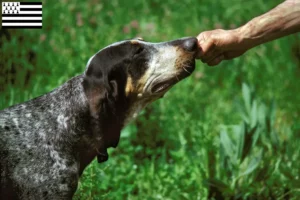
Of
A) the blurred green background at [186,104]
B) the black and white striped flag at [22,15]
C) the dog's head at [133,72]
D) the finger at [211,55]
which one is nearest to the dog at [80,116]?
the dog's head at [133,72]

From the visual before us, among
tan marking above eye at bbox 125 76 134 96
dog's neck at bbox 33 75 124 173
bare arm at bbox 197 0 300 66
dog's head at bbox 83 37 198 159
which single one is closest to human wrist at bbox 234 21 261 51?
bare arm at bbox 197 0 300 66

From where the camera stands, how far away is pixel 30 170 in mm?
3914

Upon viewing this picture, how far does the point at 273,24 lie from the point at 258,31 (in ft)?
0.38

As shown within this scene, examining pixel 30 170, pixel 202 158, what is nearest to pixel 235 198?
pixel 202 158

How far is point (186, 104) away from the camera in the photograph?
21.9 ft

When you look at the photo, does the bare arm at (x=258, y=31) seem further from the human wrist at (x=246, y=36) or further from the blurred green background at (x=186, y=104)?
the blurred green background at (x=186, y=104)

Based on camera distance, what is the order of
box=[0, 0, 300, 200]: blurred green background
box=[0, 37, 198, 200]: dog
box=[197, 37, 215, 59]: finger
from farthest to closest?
box=[0, 0, 300, 200]: blurred green background
box=[197, 37, 215, 59]: finger
box=[0, 37, 198, 200]: dog

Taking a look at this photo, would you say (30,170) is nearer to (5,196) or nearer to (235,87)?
(5,196)

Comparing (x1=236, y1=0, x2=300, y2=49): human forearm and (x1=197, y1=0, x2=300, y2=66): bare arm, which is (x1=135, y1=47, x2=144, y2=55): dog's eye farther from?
(x1=236, y1=0, x2=300, y2=49): human forearm

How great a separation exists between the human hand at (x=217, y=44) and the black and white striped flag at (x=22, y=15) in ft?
5.57

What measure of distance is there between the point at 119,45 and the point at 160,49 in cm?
30

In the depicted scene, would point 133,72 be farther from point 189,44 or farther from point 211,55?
point 211,55

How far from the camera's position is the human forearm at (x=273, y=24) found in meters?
4.59

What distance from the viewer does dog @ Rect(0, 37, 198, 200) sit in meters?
3.92
